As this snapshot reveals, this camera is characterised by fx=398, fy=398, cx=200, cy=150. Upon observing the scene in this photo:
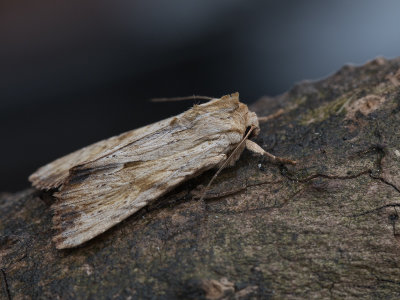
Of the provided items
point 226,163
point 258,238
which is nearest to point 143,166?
point 226,163

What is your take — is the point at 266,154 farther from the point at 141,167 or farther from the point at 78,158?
the point at 78,158

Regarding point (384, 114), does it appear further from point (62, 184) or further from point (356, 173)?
point (62, 184)

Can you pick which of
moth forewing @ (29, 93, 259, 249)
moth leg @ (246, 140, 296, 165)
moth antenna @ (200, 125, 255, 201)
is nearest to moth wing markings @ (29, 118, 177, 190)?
moth forewing @ (29, 93, 259, 249)

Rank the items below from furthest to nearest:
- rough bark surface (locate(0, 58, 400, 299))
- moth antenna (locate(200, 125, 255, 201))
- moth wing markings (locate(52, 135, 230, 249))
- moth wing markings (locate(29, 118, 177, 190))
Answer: moth wing markings (locate(29, 118, 177, 190))
moth antenna (locate(200, 125, 255, 201))
moth wing markings (locate(52, 135, 230, 249))
rough bark surface (locate(0, 58, 400, 299))

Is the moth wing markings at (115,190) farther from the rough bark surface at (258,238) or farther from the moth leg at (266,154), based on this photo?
the moth leg at (266,154)

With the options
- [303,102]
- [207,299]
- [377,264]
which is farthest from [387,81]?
[207,299]

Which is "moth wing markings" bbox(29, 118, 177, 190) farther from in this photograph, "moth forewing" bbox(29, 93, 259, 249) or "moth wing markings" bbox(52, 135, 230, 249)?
"moth wing markings" bbox(52, 135, 230, 249)

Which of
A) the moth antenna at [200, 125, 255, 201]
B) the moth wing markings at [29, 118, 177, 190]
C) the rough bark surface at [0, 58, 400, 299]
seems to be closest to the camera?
the rough bark surface at [0, 58, 400, 299]

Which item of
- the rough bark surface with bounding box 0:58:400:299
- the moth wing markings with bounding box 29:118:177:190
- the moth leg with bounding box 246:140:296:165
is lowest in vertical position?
the rough bark surface with bounding box 0:58:400:299
